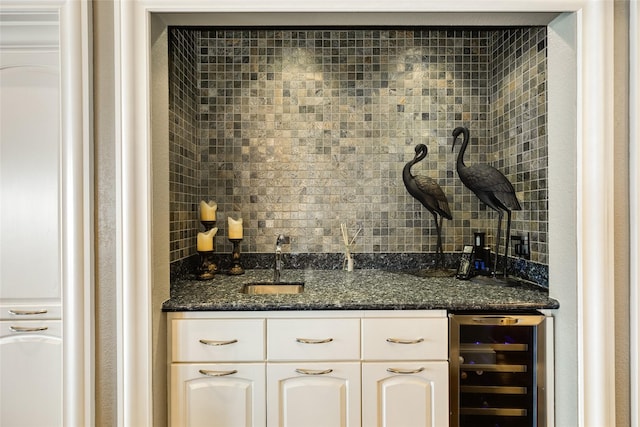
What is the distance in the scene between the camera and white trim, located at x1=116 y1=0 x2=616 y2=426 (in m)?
1.62

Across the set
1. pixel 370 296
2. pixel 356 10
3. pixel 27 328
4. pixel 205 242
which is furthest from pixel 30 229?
pixel 356 10

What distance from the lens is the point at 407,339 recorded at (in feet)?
5.84

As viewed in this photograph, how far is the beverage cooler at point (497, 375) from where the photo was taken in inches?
70.7

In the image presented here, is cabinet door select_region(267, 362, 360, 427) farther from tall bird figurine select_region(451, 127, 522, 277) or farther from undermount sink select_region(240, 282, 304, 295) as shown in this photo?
tall bird figurine select_region(451, 127, 522, 277)

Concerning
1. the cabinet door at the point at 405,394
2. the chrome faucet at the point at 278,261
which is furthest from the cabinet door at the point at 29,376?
the cabinet door at the point at 405,394

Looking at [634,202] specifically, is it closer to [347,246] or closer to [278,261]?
[347,246]

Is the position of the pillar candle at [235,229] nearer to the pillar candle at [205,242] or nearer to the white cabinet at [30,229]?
the pillar candle at [205,242]

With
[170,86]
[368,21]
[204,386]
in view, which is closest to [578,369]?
[204,386]

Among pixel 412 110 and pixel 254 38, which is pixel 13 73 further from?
pixel 412 110

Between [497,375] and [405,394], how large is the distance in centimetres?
42

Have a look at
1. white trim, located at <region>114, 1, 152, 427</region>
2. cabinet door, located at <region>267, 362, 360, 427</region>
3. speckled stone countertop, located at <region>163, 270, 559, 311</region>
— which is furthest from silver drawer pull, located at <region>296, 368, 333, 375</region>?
white trim, located at <region>114, 1, 152, 427</region>

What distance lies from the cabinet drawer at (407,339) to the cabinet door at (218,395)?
48cm

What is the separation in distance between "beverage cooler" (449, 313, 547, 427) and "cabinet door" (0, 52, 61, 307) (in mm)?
1850

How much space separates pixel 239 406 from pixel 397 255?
1261 millimetres
